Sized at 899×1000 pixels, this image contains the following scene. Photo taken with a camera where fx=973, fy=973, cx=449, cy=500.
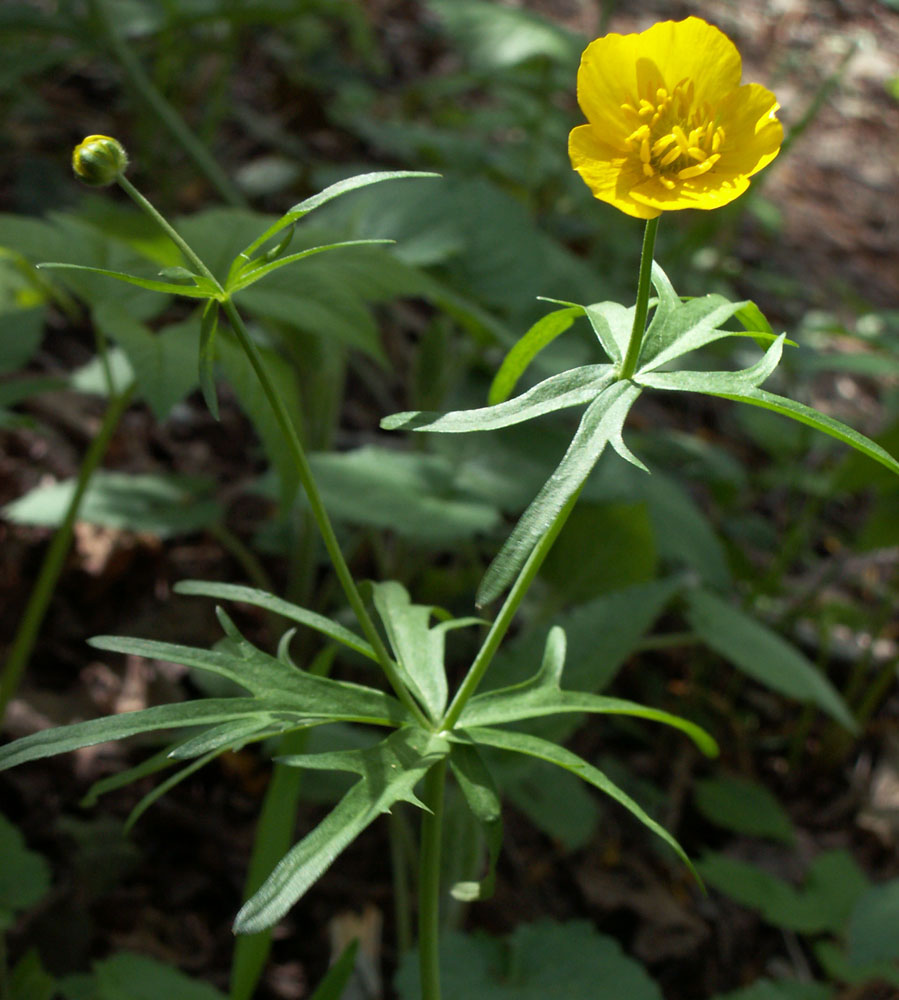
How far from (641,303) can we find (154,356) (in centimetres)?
65

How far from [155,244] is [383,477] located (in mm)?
494

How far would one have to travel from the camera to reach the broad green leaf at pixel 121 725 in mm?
618

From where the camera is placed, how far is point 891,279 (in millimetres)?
4062

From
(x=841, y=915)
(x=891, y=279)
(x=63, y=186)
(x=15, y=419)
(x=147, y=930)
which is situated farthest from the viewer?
(x=891, y=279)

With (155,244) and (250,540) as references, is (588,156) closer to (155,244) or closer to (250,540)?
(155,244)

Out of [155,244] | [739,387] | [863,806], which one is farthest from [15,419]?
[863,806]

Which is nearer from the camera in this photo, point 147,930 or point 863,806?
point 147,930

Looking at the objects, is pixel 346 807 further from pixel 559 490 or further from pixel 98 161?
pixel 98 161

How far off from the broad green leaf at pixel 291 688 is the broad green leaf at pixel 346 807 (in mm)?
27

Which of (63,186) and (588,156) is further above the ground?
(588,156)

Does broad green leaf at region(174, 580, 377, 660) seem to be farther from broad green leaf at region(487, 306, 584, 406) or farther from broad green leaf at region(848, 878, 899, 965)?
broad green leaf at region(848, 878, 899, 965)

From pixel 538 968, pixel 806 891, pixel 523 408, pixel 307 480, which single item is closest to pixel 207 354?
pixel 307 480

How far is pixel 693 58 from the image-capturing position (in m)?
0.65

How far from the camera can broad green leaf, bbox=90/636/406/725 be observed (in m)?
0.70
